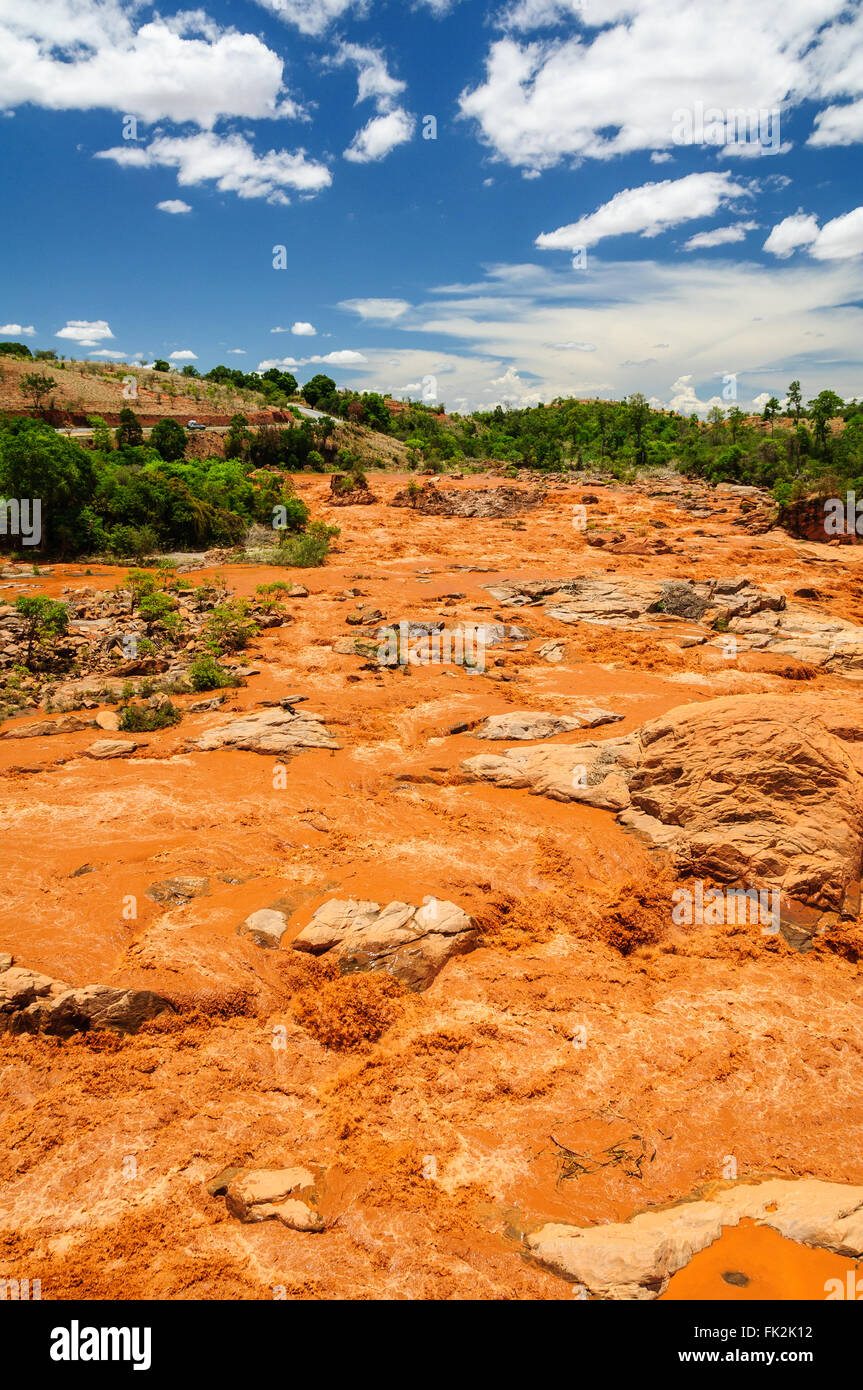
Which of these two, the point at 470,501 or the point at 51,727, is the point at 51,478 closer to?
the point at 51,727

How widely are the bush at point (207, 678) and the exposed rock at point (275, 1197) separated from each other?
1085 centimetres

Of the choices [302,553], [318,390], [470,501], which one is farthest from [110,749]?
[318,390]

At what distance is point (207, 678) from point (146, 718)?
2240mm

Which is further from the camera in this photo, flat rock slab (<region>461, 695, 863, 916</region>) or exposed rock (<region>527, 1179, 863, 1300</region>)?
flat rock slab (<region>461, 695, 863, 916</region>)

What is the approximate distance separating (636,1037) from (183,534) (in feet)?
89.4

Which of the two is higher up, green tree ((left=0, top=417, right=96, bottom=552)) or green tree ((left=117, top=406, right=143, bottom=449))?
green tree ((left=117, top=406, right=143, bottom=449))

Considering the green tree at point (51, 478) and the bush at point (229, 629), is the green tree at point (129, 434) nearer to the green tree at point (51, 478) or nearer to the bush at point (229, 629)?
the green tree at point (51, 478)

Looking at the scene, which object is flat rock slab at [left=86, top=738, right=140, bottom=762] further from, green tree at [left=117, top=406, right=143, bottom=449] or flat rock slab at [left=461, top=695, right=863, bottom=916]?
green tree at [left=117, top=406, right=143, bottom=449]

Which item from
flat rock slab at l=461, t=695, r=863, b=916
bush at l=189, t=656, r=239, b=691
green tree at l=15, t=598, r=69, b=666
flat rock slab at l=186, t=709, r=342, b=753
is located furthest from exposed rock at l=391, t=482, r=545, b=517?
flat rock slab at l=461, t=695, r=863, b=916

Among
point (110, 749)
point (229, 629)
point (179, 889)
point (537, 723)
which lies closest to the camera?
point (179, 889)

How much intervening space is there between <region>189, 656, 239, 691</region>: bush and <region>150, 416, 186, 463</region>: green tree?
29398mm

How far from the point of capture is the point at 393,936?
6.96 meters

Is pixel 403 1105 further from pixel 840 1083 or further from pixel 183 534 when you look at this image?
pixel 183 534

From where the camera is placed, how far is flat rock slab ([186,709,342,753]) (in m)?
11.6
